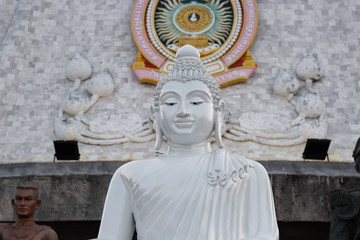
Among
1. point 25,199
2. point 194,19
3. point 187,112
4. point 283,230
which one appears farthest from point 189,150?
point 194,19

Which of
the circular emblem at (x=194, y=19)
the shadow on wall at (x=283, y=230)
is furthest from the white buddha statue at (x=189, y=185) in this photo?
the circular emblem at (x=194, y=19)

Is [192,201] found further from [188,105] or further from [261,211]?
[188,105]

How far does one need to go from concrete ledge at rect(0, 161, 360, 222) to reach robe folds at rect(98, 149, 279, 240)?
4394 millimetres

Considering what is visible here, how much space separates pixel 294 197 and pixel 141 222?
191 inches

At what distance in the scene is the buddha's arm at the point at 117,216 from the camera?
5.02 m

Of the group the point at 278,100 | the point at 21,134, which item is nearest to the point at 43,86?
the point at 21,134

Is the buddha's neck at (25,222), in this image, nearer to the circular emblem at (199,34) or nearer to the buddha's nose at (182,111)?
the buddha's nose at (182,111)

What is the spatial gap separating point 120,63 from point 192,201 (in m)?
7.59

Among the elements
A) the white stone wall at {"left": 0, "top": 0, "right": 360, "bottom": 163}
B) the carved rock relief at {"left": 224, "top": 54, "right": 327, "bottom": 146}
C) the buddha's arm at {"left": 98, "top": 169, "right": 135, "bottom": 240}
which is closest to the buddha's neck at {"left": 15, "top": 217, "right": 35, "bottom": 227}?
the buddha's arm at {"left": 98, "top": 169, "right": 135, "bottom": 240}

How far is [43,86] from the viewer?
1199 cm

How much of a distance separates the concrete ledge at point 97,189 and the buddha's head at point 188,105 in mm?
4188

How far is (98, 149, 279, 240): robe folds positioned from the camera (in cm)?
477

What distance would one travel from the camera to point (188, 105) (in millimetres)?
5285

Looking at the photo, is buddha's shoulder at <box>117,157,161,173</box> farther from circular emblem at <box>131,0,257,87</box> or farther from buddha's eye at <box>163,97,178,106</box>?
circular emblem at <box>131,0,257,87</box>
